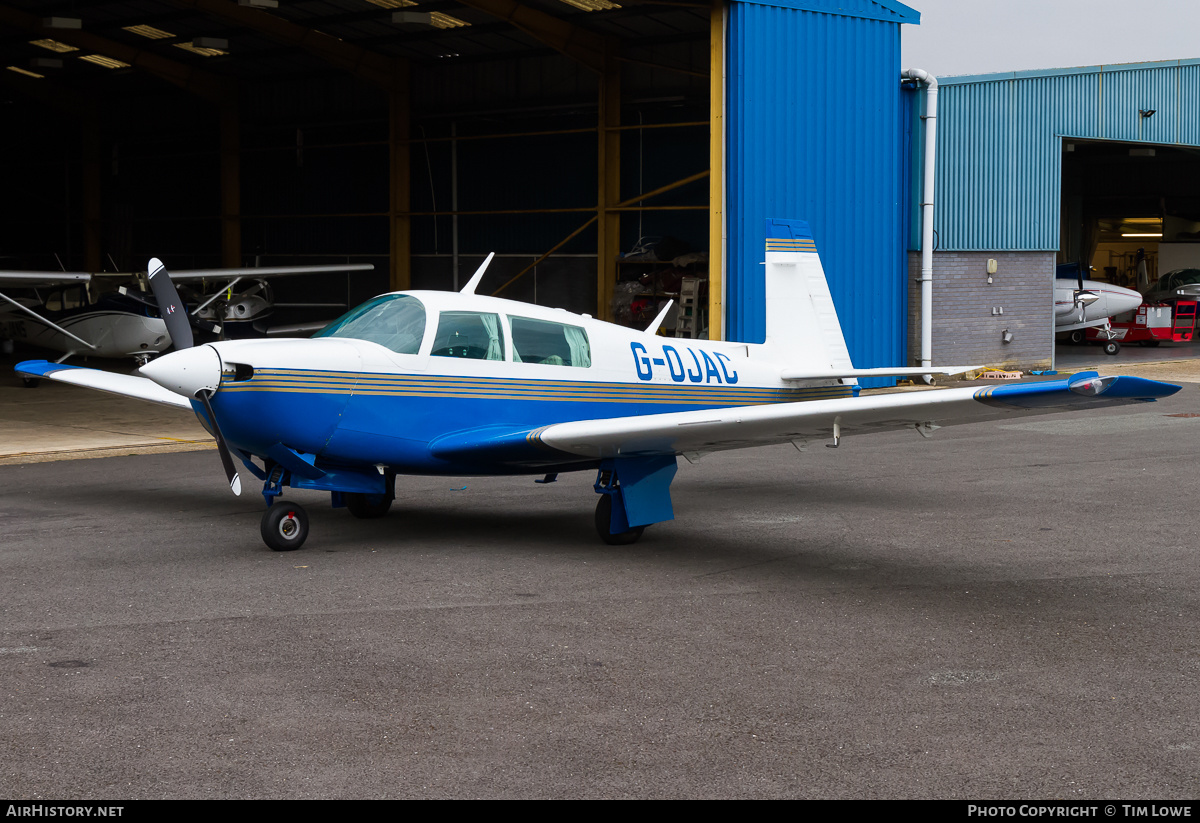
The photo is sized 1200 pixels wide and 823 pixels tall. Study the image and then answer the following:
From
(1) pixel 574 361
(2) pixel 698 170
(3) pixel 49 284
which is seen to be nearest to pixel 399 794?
(1) pixel 574 361

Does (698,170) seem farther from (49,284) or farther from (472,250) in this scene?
(49,284)

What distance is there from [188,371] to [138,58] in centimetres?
2478

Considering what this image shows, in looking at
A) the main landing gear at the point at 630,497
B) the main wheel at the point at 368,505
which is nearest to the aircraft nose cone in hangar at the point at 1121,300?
the main landing gear at the point at 630,497

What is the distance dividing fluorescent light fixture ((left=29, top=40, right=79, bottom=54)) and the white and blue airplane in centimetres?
2532

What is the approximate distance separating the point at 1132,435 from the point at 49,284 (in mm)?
18748

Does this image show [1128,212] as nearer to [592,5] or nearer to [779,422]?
[592,5]

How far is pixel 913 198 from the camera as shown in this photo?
21812mm

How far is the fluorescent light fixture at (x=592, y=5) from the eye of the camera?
22250 mm

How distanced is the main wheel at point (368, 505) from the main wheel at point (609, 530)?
1.81 m

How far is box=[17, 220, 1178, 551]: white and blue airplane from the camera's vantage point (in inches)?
280

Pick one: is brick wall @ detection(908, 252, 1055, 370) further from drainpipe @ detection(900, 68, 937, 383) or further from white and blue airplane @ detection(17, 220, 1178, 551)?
white and blue airplane @ detection(17, 220, 1178, 551)

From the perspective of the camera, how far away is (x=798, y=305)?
10180 mm

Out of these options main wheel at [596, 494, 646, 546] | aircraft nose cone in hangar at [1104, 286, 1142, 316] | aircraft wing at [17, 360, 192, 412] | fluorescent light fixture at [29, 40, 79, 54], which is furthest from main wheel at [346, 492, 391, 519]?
fluorescent light fixture at [29, 40, 79, 54]

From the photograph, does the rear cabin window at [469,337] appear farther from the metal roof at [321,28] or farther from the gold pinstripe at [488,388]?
the metal roof at [321,28]
